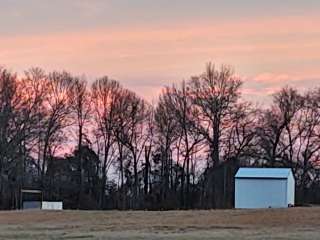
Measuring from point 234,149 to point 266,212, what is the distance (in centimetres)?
3847

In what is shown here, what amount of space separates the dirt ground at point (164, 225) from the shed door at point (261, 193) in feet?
41.3

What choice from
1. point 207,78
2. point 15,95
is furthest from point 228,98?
point 15,95

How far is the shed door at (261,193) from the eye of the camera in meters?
55.2

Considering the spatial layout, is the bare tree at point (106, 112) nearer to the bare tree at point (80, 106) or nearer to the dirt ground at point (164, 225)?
the bare tree at point (80, 106)

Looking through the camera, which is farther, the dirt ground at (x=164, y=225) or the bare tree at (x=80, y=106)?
the bare tree at (x=80, y=106)

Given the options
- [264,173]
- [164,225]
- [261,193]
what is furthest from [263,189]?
[164,225]

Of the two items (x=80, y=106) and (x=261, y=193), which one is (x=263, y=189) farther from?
(x=80, y=106)

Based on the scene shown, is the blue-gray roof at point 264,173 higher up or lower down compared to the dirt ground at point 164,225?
higher up

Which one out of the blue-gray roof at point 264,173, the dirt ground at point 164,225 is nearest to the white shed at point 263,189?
the blue-gray roof at point 264,173

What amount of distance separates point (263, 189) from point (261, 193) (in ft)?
1.09

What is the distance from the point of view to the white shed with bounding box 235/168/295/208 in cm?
5519

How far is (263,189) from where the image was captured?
55.6m

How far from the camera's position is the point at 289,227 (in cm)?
3456

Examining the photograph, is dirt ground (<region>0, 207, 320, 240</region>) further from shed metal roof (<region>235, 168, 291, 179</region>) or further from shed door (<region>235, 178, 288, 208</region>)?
shed metal roof (<region>235, 168, 291, 179</region>)
